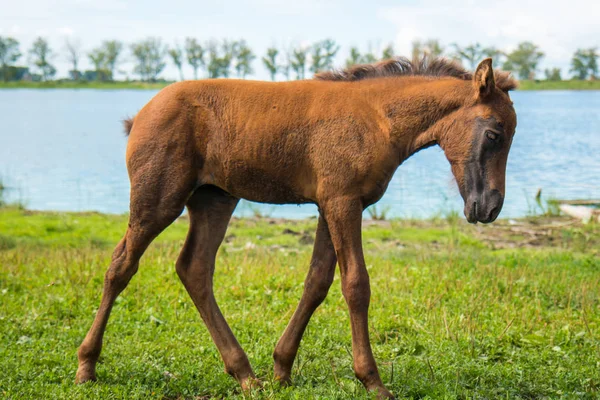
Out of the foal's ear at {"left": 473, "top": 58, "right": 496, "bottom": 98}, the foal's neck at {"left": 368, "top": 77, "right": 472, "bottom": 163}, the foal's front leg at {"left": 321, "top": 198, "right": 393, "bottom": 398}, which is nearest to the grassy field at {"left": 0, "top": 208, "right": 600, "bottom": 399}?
the foal's front leg at {"left": 321, "top": 198, "right": 393, "bottom": 398}

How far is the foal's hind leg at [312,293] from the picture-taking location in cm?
558

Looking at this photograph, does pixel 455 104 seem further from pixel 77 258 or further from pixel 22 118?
pixel 22 118

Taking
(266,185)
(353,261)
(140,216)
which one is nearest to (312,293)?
(353,261)

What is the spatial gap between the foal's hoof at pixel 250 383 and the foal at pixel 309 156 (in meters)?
0.02

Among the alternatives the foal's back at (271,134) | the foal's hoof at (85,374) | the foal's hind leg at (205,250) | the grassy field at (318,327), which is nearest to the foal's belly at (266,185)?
the foal's back at (271,134)

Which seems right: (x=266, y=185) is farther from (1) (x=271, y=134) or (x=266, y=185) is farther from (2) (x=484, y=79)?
(2) (x=484, y=79)

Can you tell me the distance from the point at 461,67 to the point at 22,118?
176ft

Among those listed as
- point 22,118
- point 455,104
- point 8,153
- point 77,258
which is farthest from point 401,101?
point 22,118

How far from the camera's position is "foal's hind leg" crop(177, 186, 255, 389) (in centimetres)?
591

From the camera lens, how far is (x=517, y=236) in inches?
567

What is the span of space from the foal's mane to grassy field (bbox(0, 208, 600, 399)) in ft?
7.31

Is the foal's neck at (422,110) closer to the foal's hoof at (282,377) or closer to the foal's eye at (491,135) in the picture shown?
the foal's eye at (491,135)

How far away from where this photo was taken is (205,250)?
235 inches

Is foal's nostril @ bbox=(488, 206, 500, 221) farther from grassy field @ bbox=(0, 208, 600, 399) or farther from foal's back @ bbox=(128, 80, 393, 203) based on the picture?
grassy field @ bbox=(0, 208, 600, 399)
